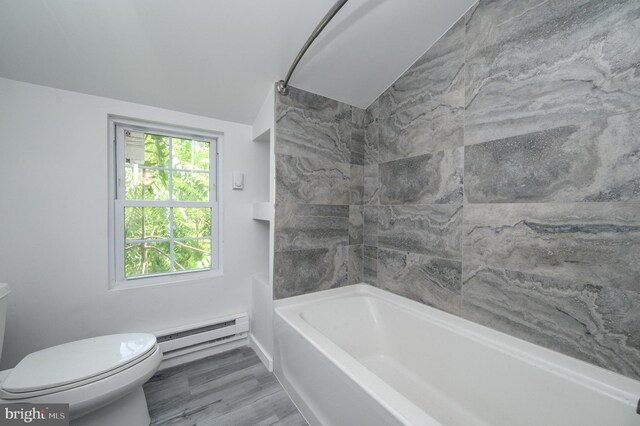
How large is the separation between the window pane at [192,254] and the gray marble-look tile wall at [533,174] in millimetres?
1537

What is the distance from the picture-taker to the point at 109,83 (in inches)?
55.1

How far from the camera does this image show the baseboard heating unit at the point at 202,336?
5.35 ft

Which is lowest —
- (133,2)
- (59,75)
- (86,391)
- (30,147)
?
(86,391)

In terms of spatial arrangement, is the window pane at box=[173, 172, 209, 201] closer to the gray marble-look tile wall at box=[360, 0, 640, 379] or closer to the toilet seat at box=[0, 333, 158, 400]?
the toilet seat at box=[0, 333, 158, 400]

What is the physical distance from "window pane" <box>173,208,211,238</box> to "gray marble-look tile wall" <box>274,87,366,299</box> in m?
0.65

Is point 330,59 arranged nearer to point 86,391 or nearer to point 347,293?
point 347,293

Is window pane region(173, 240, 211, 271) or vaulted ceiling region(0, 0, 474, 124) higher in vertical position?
vaulted ceiling region(0, 0, 474, 124)

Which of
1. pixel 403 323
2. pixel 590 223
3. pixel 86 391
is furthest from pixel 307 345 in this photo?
pixel 590 223

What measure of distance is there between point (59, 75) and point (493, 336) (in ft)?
8.77

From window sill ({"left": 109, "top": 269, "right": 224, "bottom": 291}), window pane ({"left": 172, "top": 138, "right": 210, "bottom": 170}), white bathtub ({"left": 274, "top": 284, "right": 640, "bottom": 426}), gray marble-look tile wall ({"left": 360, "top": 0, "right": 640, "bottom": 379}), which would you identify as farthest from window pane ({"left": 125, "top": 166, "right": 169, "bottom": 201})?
gray marble-look tile wall ({"left": 360, "top": 0, "right": 640, "bottom": 379})

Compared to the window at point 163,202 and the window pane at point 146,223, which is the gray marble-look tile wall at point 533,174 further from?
the window pane at point 146,223

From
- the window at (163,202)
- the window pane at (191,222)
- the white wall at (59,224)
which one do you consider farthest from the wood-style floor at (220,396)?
the window pane at (191,222)

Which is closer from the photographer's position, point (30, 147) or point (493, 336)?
point (493, 336)

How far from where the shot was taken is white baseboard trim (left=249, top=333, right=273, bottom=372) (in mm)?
1644
